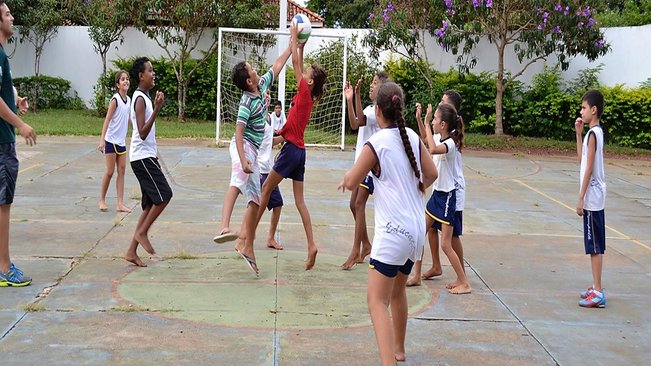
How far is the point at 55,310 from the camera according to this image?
5.43 meters

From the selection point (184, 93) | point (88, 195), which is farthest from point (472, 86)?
point (88, 195)

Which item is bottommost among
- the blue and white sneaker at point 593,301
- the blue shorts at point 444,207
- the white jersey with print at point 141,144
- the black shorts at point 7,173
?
the blue and white sneaker at point 593,301

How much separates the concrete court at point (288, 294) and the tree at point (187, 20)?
1030 cm

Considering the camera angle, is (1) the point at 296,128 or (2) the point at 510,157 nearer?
(1) the point at 296,128

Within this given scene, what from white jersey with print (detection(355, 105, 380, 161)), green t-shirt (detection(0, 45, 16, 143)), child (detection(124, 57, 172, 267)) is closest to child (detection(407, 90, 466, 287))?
white jersey with print (detection(355, 105, 380, 161))

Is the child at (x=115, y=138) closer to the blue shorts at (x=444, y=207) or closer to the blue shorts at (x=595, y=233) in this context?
the blue shorts at (x=444, y=207)

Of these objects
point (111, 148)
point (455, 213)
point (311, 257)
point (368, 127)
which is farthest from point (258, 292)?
point (111, 148)

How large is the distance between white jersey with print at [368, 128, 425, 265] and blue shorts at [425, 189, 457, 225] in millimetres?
2069

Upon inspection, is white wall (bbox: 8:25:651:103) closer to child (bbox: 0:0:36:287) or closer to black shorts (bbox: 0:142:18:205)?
child (bbox: 0:0:36:287)

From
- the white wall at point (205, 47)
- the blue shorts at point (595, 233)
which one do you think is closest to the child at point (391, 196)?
the blue shorts at point (595, 233)

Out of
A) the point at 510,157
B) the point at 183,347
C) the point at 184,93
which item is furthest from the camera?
the point at 184,93

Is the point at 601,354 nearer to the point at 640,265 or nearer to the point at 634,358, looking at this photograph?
the point at 634,358

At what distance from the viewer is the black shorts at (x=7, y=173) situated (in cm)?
594

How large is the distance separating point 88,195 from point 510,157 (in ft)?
32.3
